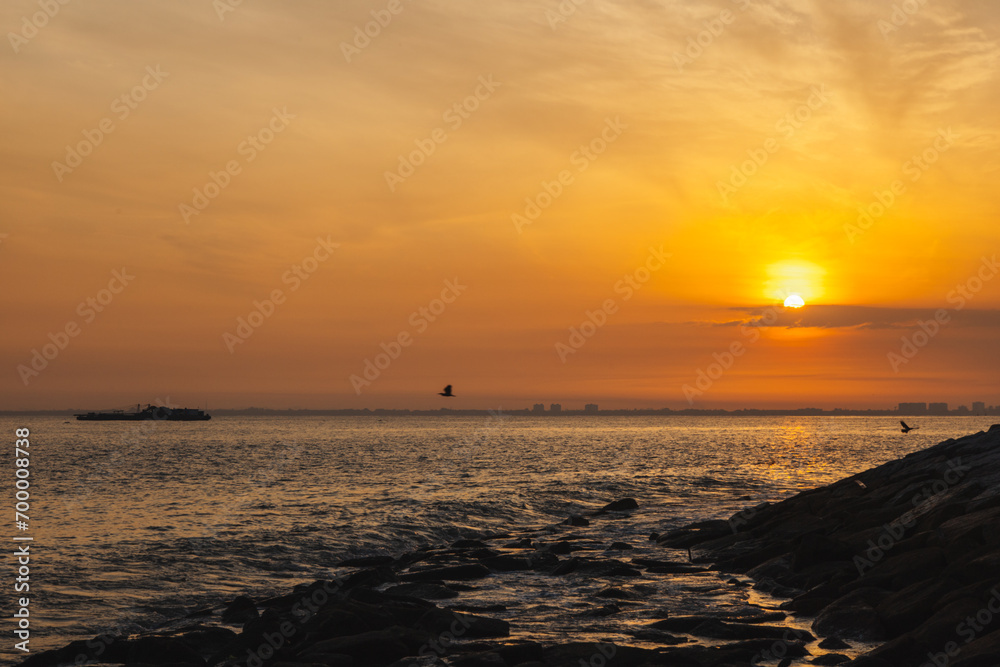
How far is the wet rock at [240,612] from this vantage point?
1755 cm

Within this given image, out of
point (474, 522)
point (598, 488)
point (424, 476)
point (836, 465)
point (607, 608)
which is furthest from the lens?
point (836, 465)

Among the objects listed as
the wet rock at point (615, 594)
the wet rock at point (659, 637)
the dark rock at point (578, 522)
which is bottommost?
the dark rock at point (578, 522)

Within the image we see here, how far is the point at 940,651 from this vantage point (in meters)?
12.3

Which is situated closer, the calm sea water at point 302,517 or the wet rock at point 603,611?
the wet rock at point 603,611

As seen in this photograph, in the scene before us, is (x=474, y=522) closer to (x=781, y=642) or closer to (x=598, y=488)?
→ (x=598, y=488)

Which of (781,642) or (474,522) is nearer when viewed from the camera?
(781,642)

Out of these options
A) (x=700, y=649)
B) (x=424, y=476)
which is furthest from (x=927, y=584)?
(x=424, y=476)

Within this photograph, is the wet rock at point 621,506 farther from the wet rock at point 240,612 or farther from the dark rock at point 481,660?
the dark rock at point 481,660

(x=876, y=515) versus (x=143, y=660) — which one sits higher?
(x=876, y=515)

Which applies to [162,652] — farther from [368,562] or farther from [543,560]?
[543,560]

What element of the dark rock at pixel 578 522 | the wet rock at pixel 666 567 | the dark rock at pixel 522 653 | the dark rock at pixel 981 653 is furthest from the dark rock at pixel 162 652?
the dark rock at pixel 578 522

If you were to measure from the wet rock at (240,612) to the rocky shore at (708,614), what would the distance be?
47 mm

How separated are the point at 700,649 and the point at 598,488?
1610 inches

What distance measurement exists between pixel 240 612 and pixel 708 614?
10.2 m
